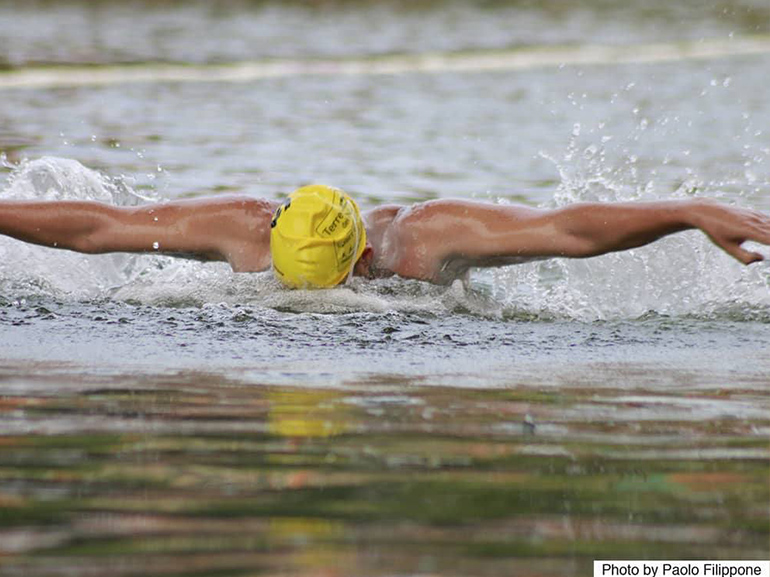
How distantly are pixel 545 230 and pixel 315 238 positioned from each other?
116 cm

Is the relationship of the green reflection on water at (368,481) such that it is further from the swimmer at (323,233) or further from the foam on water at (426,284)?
the foam on water at (426,284)

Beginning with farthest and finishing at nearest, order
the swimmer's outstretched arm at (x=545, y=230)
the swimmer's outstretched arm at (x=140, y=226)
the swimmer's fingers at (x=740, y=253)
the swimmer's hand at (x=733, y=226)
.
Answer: the swimmer's outstretched arm at (x=140, y=226) → the swimmer's outstretched arm at (x=545, y=230) → the swimmer's hand at (x=733, y=226) → the swimmer's fingers at (x=740, y=253)

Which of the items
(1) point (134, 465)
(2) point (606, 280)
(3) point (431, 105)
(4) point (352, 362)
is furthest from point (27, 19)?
(1) point (134, 465)

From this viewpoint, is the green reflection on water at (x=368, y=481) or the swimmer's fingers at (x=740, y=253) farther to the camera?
the swimmer's fingers at (x=740, y=253)

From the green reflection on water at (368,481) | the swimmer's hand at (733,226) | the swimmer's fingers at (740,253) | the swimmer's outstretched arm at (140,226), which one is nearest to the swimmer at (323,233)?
the swimmer's outstretched arm at (140,226)

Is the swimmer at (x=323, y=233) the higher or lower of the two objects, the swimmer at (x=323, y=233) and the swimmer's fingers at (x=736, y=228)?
the lower

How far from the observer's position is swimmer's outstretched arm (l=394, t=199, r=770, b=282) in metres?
7.02

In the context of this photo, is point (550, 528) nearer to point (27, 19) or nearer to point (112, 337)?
point (112, 337)

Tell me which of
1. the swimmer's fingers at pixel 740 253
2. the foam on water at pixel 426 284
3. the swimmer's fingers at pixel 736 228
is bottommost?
the foam on water at pixel 426 284

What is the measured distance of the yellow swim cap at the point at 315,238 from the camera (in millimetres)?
7965

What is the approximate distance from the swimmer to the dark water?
189mm

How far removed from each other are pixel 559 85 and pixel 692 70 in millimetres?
2652

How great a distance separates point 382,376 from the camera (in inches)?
251

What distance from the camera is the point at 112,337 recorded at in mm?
7285
